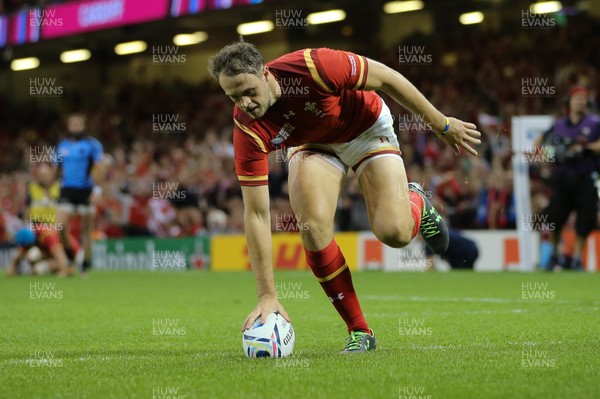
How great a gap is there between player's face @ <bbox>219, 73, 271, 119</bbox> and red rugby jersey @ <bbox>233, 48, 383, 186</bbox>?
0.69 feet

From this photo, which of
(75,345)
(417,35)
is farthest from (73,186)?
(417,35)

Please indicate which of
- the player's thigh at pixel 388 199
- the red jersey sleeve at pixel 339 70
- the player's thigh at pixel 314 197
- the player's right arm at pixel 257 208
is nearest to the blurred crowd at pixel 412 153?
the player's thigh at pixel 388 199

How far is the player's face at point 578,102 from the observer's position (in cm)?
1348

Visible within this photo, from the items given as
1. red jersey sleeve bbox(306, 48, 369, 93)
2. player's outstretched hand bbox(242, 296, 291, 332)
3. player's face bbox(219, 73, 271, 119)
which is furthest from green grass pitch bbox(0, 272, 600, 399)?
red jersey sleeve bbox(306, 48, 369, 93)

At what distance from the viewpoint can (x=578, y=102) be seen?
13.5m

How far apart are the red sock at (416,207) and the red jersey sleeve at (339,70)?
1132 millimetres

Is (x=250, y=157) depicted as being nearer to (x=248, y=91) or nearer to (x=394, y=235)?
(x=248, y=91)

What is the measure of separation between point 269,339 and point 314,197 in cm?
91

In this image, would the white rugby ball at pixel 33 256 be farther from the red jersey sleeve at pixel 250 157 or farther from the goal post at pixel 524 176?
the red jersey sleeve at pixel 250 157

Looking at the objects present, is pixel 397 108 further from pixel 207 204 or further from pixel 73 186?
pixel 73 186

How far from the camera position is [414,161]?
18.5 m

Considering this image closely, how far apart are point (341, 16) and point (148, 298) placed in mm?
16227

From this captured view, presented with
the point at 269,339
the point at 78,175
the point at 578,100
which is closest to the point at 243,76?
the point at 269,339

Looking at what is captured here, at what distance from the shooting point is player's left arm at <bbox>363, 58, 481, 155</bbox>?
5613mm
